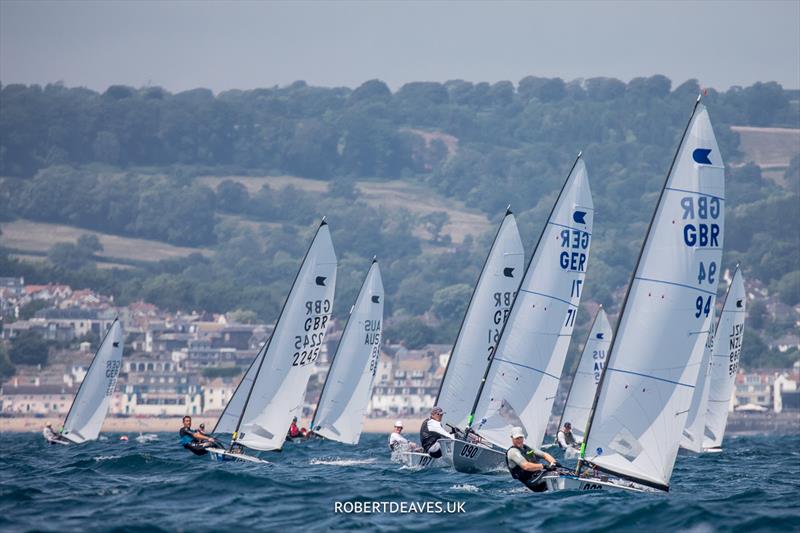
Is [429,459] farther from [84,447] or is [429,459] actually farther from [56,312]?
[56,312]

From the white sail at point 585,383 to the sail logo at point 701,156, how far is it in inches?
919

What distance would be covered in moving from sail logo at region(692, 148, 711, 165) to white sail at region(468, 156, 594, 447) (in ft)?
23.3

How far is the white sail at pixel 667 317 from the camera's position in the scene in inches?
1155

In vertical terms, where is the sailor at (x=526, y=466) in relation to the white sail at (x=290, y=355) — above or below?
below

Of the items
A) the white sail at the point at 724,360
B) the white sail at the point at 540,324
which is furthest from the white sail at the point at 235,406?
the white sail at the point at 540,324

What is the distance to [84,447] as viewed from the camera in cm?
5612

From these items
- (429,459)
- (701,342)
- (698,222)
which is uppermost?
(698,222)

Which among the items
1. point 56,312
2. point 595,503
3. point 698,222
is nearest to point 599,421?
point 595,503

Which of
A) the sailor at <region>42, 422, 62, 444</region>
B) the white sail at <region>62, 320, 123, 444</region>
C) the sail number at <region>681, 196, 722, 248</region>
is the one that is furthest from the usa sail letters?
the sailor at <region>42, 422, 62, 444</region>

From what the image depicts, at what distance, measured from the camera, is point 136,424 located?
156 metres

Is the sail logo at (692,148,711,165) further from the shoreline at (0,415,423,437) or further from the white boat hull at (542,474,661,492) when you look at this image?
the shoreline at (0,415,423,437)

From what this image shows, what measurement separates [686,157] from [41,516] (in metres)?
13.9

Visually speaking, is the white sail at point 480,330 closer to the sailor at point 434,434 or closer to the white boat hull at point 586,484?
the sailor at point 434,434

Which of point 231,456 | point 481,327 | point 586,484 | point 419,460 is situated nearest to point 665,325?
point 586,484
